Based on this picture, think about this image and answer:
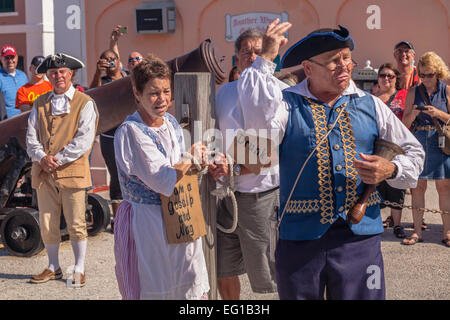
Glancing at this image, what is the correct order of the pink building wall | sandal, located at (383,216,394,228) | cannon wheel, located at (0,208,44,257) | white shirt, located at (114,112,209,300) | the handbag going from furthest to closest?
1. the pink building wall
2. sandal, located at (383,216,394,228)
3. the handbag
4. cannon wheel, located at (0,208,44,257)
5. white shirt, located at (114,112,209,300)

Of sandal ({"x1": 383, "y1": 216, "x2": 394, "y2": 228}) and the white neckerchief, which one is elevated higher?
the white neckerchief

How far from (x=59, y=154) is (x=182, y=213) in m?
2.45

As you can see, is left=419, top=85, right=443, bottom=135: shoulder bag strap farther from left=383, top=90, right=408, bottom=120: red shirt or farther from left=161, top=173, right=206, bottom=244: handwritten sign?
left=161, top=173, right=206, bottom=244: handwritten sign

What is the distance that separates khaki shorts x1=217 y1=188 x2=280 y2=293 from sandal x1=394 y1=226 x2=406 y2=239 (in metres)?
3.15

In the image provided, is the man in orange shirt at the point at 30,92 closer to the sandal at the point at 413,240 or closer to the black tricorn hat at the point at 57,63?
the black tricorn hat at the point at 57,63

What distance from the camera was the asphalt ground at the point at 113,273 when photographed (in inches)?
191

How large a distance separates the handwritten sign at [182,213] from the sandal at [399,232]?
3.92m

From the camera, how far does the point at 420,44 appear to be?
1127 cm

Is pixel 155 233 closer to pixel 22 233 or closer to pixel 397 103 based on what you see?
pixel 22 233

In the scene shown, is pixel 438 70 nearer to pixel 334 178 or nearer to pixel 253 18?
pixel 334 178

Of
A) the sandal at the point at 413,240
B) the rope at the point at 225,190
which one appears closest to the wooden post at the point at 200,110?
the rope at the point at 225,190

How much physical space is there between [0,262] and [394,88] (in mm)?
4375

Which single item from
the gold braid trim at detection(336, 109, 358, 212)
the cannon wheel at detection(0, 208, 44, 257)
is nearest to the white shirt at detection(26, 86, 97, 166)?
the cannon wheel at detection(0, 208, 44, 257)

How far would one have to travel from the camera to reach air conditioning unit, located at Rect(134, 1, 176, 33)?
489 inches
